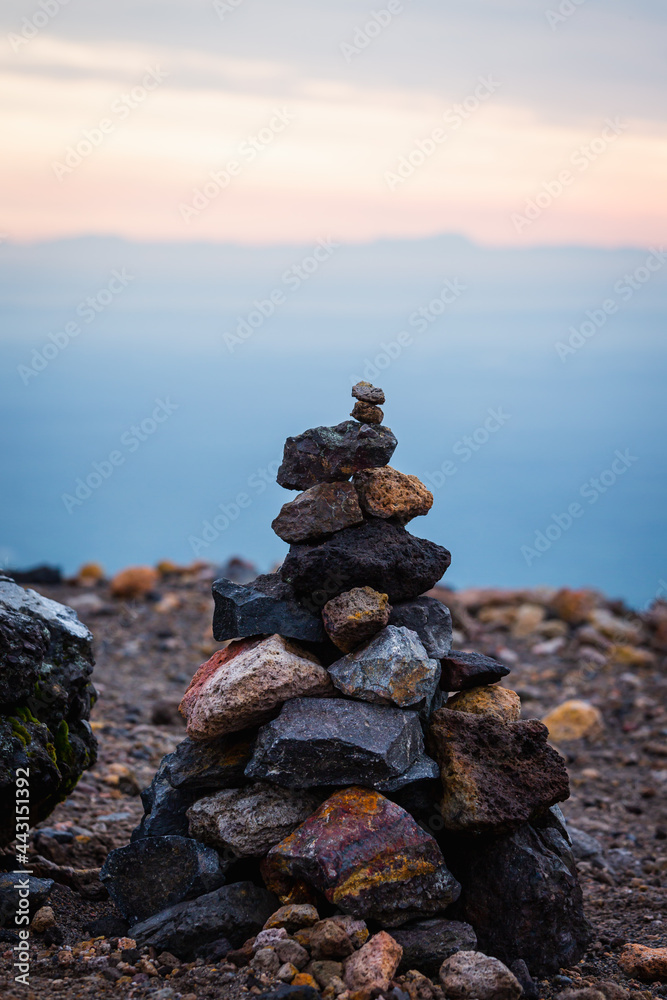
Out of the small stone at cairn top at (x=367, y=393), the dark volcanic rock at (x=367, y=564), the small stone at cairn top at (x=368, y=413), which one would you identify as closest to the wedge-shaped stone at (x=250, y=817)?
the dark volcanic rock at (x=367, y=564)

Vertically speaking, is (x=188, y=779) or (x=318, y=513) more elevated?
(x=318, y=513)

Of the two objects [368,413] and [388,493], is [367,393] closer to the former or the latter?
[368,413]

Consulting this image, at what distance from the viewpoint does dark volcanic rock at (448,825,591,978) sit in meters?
7.16

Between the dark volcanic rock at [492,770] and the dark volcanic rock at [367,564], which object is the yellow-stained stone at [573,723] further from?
the dark volcanic rock at [367,564]

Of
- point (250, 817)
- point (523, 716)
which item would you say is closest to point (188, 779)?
point (250, 817)

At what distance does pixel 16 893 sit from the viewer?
24.8ft

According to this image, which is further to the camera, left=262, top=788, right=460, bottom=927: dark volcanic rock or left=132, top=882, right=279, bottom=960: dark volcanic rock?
left=132, top=882, right=279, bottom=960: dark volcanic rock

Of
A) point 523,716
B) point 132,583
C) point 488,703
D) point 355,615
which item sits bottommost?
point 488,703

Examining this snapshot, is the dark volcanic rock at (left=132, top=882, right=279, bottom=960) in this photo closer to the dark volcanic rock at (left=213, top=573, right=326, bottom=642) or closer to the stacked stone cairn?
the stacked stone cairn

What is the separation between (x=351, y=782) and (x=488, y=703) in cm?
159

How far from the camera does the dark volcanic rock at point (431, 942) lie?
6.69 m

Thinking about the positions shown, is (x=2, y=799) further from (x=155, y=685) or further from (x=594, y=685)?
(x=594, y=685)

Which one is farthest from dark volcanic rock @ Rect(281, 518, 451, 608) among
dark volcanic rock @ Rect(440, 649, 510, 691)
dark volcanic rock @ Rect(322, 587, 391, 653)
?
dark volcanic rock @ Rect(440, 649, 510, 691)

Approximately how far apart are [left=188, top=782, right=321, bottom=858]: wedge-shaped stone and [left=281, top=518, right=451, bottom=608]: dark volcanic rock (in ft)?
5.12
